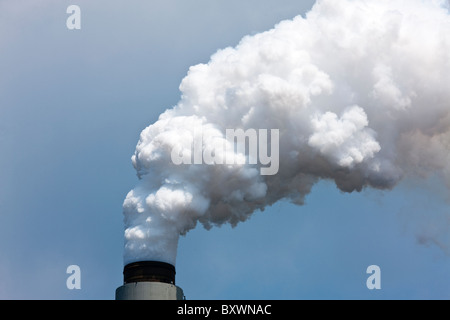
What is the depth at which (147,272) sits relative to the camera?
60312mm

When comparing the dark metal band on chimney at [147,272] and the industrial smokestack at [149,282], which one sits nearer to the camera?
the industrial smokestack at [149,282]

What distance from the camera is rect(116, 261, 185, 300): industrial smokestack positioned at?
59.0 meters

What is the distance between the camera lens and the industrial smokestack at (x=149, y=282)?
5903cm

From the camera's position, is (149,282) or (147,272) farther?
(147,272)

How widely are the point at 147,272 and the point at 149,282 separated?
51.1 inches

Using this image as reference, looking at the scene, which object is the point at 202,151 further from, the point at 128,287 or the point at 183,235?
the point at 128,287

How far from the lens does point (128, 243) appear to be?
62.1m

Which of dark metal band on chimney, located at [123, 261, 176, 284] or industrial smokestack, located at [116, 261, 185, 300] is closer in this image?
industrial smokestack, located at [116, 261, 185, 300]

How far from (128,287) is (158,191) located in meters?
8.97

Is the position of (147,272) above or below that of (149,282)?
above

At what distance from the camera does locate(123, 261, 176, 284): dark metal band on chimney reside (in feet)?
198
